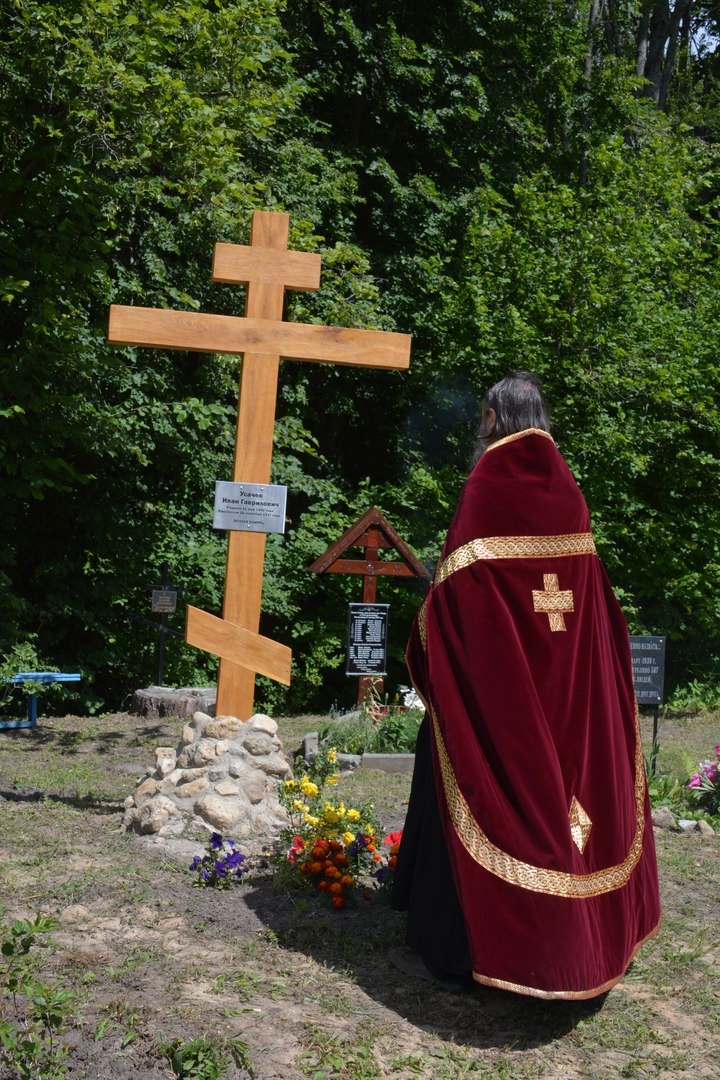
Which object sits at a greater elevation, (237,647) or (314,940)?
(237,647)

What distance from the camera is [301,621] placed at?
13320mm

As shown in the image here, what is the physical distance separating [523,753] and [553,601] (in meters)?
0.54

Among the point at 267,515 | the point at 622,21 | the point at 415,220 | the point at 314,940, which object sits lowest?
the point at 314,940

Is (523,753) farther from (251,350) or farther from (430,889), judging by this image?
(251,350)

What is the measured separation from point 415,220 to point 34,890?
11.6 metres

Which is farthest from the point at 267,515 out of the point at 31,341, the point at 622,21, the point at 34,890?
the point at 622,21

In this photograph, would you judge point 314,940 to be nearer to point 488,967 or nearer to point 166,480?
point 488,967

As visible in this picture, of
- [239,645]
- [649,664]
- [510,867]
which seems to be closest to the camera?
[510,867]

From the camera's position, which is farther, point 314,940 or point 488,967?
point 314,940

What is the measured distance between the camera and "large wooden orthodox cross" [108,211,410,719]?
5664 millimetres

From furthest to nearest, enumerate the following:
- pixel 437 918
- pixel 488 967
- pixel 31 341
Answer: pixel 31 341
pixel 437 918
pixel 488 967

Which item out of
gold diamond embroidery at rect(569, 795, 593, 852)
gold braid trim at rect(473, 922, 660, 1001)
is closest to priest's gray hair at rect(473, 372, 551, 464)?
gold diamond embroidery at rect(569, 795, 593, 852)

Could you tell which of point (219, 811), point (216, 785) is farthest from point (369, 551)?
point (219, 811)

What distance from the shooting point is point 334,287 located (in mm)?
12180
